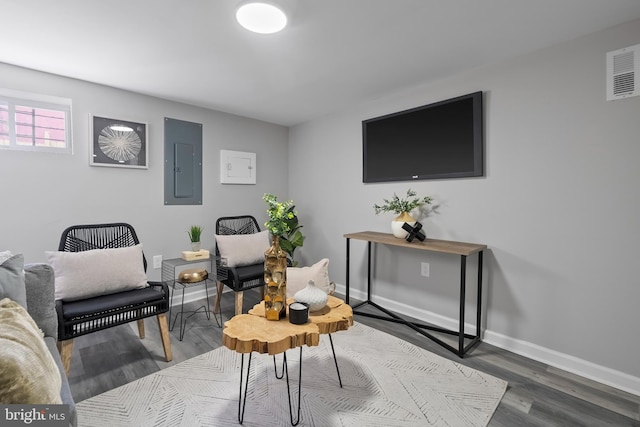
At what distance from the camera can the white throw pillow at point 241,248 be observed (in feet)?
9.46

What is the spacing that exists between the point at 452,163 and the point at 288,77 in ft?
5.19

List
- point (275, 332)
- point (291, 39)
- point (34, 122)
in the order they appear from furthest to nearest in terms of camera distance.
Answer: point (34, 122), point (291, 39), point (275, 332)

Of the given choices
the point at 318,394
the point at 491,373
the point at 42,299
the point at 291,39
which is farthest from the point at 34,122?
the point at 491,373

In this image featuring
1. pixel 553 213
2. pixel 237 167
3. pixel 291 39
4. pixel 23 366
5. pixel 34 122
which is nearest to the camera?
pixel 23 366

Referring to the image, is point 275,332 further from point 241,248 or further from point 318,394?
point 241,248

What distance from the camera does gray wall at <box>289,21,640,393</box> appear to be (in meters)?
1.83

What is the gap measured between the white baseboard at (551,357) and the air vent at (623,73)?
1705 millimetres

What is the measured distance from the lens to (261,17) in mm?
1643

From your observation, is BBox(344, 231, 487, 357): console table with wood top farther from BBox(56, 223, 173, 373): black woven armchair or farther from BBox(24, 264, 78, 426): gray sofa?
BBox(24, 264, 78, 426): gray sofa

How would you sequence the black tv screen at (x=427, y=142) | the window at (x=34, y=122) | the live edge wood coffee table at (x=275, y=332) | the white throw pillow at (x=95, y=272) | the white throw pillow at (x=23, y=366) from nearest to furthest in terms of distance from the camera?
1. the white throw pillow at (x=23, y=366)
2. the live edge wood coffee table at (x=275, y=332)
3. the white throw pillow at (x=95, y=272)
4. the window at (x=34, y=122)
5. the black tv screen at (x=427, y=142)

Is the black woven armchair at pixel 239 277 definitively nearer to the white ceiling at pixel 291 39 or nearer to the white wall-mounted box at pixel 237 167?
the white wall-mounted box at pixel 237 167

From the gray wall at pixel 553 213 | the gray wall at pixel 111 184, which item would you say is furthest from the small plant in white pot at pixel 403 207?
the gray wall at pixel 111 184

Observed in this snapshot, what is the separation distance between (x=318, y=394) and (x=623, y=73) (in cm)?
265

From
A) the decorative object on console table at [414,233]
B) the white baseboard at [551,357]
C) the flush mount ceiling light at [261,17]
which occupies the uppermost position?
the flush mount ceiling light at [261,17]
